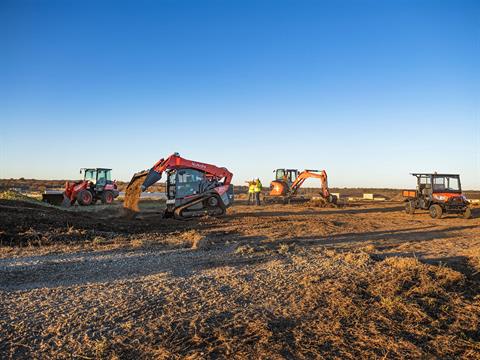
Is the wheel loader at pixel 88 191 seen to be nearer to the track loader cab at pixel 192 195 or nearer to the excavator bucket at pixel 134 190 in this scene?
the excavator bucket at pixel 134 190

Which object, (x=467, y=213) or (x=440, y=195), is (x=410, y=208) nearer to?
(x=440, y=195)

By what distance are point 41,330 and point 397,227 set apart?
45.9 ft

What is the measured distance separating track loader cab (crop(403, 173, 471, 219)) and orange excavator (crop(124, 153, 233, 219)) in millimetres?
10377

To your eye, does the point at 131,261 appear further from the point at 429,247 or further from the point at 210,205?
the point at 210,205

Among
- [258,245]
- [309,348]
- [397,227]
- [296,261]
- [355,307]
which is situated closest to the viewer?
[309,348]

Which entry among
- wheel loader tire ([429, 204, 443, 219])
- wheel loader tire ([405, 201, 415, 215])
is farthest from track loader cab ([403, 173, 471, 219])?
wheel loader tire ([405, 201, 415, 215])

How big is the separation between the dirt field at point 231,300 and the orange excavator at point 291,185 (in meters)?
17.2

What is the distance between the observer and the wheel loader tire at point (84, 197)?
24.8m

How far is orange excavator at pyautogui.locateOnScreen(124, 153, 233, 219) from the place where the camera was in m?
16.8

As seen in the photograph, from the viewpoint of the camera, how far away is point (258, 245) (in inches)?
397

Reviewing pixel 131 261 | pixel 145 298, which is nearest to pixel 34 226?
pixel 131 261

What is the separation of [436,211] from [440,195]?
0.81m

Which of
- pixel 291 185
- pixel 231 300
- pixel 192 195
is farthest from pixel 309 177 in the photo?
pixel 231 300

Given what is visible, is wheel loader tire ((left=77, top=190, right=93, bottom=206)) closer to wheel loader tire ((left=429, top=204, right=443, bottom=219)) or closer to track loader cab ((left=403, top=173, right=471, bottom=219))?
track loader cab ((left=403, top=173, right=471, bottom=219))
